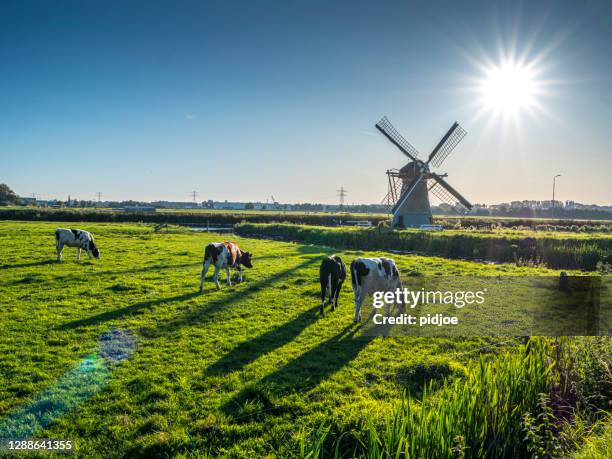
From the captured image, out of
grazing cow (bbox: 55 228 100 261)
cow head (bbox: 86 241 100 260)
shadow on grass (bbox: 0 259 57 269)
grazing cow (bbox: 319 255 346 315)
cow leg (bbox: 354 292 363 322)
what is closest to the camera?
cow leg (bbox: 354 292 363 322)

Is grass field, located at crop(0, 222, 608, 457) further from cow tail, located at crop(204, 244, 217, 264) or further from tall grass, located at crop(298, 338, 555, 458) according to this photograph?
cow tail, located at crop(204, 244, 217, 264)

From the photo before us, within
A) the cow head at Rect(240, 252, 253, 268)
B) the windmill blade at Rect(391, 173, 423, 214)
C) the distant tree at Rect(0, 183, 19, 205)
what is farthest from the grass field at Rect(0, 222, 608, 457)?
the distant tree at Rect(0, 183, 19, 205)

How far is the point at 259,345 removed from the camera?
754cm

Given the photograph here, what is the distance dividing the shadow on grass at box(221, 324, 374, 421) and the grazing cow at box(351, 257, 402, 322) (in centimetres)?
124

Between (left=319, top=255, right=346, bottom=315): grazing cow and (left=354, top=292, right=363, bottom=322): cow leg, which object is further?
(left=319, top=255, right=346, bottom=315): grazing cow

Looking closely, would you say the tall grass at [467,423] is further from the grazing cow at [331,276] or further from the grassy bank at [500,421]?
the grazing cow at [331,276]

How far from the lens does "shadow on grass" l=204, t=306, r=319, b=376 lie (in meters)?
6.45

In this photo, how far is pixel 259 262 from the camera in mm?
18375

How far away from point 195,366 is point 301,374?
192cm

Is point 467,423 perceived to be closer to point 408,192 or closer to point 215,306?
point 215,306

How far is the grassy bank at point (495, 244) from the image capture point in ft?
64.9

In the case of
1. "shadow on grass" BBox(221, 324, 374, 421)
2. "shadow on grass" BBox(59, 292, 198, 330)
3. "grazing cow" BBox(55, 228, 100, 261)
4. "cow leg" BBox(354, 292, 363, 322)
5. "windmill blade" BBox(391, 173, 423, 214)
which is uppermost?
"windmill blade" BBox(391, 173, 423, 214)

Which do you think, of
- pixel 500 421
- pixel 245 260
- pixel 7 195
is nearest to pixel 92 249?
pixel 245 260

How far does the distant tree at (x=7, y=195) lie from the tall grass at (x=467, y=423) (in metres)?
124
